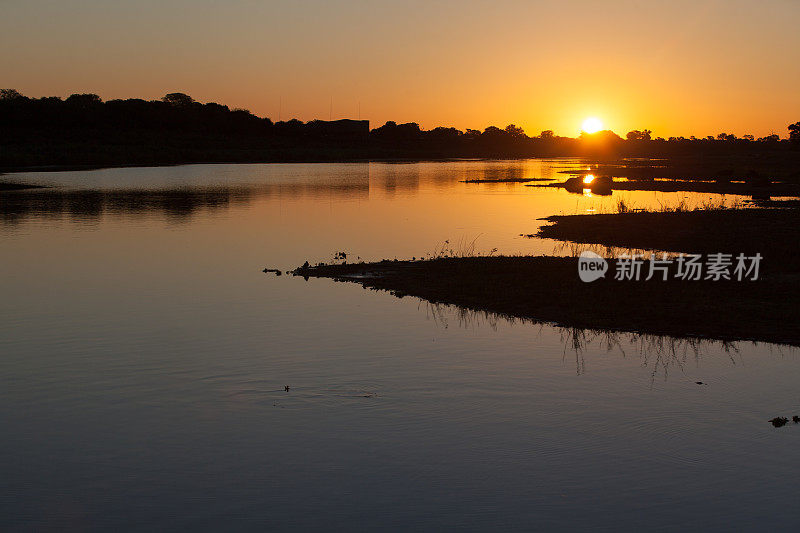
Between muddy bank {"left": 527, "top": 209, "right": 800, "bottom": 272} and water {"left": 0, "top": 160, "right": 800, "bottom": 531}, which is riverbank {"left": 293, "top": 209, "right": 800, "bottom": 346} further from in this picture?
water {"left": 0, "top": 160, "right": 800, "bottom": 531}

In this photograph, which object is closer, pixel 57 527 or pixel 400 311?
pixel 57 527

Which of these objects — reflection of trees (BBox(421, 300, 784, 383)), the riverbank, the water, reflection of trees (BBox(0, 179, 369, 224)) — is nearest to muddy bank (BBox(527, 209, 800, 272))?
the riverbank

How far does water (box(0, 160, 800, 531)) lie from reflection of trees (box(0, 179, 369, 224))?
990 inches

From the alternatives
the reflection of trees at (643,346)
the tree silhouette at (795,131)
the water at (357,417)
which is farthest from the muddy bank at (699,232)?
the tree silhouette at (795,131)

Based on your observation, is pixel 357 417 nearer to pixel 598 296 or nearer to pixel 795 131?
pixel 598 296

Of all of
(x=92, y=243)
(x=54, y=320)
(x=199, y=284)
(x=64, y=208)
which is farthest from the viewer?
(x=64, y=208)

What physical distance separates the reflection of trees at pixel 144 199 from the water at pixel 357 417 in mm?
25158

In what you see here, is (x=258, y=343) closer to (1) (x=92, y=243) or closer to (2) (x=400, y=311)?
(2) (x=400, y=311)

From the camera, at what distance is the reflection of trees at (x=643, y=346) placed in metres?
16.4

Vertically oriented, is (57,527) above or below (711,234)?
below

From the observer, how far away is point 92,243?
119ft

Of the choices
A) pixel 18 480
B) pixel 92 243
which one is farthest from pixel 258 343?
pixel 92 243

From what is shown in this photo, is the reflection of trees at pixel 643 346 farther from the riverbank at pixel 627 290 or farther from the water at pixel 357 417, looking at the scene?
the riverbank at pixel 627 290

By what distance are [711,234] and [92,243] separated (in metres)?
27.6
